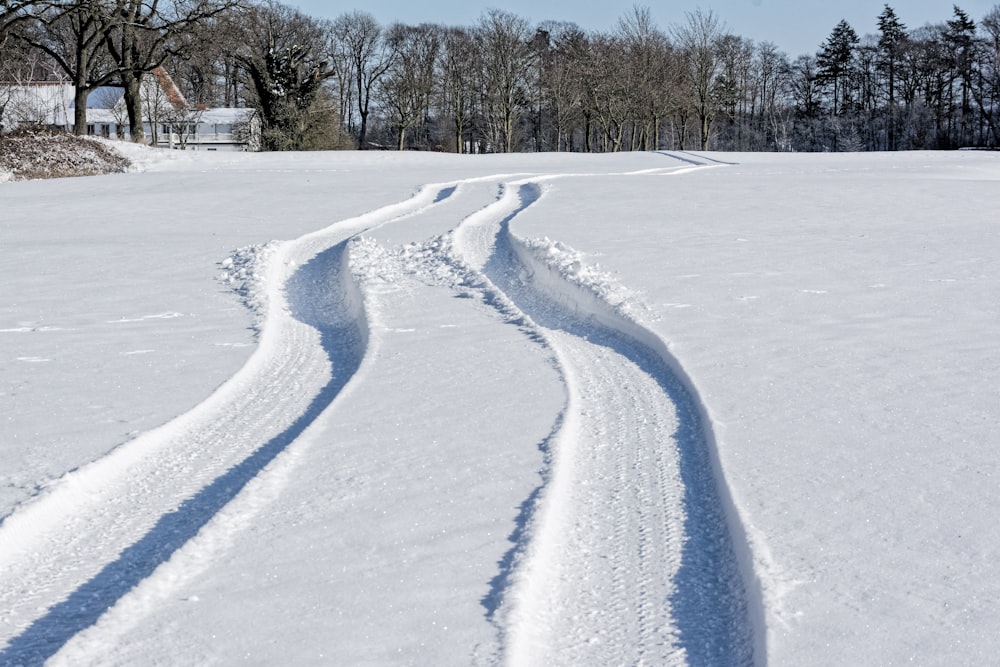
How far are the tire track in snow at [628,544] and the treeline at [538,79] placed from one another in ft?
95.2

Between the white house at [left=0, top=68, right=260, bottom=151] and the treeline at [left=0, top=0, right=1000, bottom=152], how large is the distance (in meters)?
1.52

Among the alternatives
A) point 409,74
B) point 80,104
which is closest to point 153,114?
point 409,74

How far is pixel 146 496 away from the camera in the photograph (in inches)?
185

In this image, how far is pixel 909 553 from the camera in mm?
3654

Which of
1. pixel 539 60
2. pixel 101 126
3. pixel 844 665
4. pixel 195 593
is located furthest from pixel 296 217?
pixel 101 126

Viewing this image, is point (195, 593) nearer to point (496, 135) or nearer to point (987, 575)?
point (987, 575)

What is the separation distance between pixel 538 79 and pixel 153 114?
2191 cm

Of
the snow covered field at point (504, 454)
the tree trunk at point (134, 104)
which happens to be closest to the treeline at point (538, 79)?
the tree trunk at point (134, 104)

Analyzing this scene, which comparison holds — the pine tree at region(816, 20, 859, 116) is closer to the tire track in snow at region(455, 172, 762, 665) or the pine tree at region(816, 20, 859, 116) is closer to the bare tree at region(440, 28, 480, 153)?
the bare tree at region(440, 28, 480, 153)

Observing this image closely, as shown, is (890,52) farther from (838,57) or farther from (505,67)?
(505,67)

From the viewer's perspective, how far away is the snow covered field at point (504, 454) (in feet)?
10.9

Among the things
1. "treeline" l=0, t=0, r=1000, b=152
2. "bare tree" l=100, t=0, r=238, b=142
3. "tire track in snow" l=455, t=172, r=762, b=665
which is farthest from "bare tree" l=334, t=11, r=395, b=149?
"tire track in snow" l=455, t=172, r=762, b=665

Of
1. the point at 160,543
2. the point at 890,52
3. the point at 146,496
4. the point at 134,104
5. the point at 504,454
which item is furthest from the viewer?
the point at 890,52

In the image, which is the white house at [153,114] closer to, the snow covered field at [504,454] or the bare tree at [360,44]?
the bare tree at [360,44]
